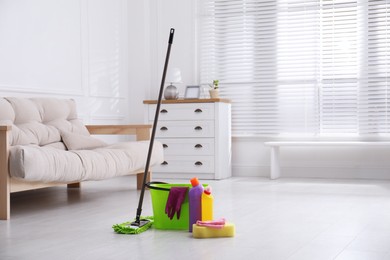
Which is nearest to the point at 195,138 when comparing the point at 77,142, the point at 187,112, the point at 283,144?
the point at 187,112

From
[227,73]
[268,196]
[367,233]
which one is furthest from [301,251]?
[227,73]

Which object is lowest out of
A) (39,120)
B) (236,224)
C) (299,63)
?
(236,224)

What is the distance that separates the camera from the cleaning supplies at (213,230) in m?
2.71

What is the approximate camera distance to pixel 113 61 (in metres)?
6.27

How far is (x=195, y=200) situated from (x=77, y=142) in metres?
1.85

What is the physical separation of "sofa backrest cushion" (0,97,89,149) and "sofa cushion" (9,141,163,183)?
35 centimetres

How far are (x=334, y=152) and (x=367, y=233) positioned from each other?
10.1 feet

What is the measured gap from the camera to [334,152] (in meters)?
5.81

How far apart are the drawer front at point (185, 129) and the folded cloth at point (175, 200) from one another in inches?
110

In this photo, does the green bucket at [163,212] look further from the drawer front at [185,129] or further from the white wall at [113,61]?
the drawer front at [185,129]

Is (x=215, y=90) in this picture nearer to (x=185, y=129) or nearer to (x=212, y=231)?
(x=185, y=129)

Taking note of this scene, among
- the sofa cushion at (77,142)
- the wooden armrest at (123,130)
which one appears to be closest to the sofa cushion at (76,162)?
the sofa cushion at (77,142)

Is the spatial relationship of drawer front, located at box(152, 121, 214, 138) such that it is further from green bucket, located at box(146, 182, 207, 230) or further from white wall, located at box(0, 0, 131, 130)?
green bucket, located at box(146, 182, 207, 230)

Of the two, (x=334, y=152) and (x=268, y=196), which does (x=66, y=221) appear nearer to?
(x=268, y=196)
